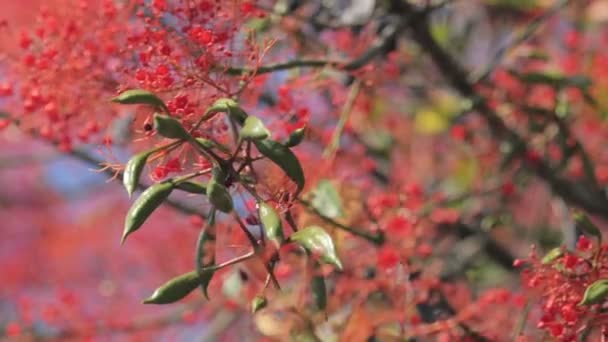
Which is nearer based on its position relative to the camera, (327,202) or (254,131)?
(254,131)

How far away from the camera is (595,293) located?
53.4 inches

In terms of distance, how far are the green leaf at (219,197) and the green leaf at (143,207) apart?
0.08m

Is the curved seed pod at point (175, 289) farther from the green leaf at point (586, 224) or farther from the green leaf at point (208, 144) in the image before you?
the green leaf at point (586, 224)

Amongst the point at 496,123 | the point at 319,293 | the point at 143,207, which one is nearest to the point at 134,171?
the point at 143,207

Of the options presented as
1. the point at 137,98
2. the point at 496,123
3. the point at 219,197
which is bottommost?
the point at 496,123

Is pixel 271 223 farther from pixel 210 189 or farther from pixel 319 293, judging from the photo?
pixel 319 293

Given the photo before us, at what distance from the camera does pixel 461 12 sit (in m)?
3.36

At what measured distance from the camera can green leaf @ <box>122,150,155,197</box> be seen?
1.27 m

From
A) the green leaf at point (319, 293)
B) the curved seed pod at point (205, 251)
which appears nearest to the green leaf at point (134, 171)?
the curved seed pod at point (205, 251)

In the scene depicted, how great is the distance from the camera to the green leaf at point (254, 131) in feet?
4.06

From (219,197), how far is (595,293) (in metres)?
0.46

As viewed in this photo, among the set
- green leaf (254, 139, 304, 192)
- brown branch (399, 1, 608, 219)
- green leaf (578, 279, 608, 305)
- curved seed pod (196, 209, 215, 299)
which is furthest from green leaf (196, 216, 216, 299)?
brown branch (399, 1, 608, 219)

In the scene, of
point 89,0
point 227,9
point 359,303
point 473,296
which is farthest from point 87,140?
point 473,296

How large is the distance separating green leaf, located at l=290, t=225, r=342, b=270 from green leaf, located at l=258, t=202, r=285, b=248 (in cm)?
4
